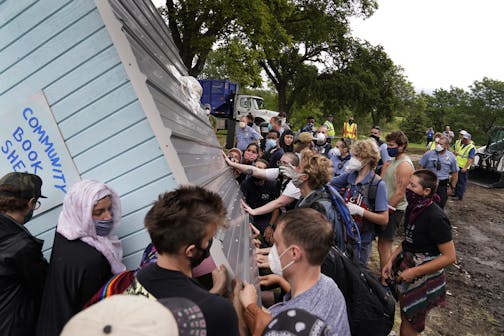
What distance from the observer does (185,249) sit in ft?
4.72

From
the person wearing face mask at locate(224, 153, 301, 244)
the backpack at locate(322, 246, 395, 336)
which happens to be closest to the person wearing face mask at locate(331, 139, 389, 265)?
the person wearing face mask at locate(224, 153, 301, 244)

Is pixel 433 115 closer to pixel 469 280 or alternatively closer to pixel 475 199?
pixel 475 199

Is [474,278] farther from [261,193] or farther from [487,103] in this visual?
[487,103]

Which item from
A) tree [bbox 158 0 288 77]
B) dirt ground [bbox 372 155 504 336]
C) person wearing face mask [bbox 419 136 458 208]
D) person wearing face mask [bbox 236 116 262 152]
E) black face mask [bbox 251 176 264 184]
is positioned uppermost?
tree [bbox 158 0 288 77]

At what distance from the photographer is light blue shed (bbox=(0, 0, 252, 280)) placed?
206cm

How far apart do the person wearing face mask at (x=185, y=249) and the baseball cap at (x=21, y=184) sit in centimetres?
114

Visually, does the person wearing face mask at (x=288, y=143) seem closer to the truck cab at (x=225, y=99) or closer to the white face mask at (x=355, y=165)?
the white face mask at (x=355, y=165)

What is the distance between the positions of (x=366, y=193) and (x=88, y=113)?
273cm

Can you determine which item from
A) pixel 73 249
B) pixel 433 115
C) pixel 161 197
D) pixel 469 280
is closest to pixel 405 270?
pixel 161 197

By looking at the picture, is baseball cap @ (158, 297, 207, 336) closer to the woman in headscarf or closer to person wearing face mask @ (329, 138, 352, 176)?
the woman in headscarf

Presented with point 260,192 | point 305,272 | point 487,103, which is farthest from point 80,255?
point 487,103

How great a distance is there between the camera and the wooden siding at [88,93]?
6.83ft

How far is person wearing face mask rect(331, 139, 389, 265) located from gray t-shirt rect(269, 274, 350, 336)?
1.81m

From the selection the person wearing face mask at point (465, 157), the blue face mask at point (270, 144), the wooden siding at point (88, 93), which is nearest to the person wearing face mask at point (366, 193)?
the wooden siding at point (88, 93)
